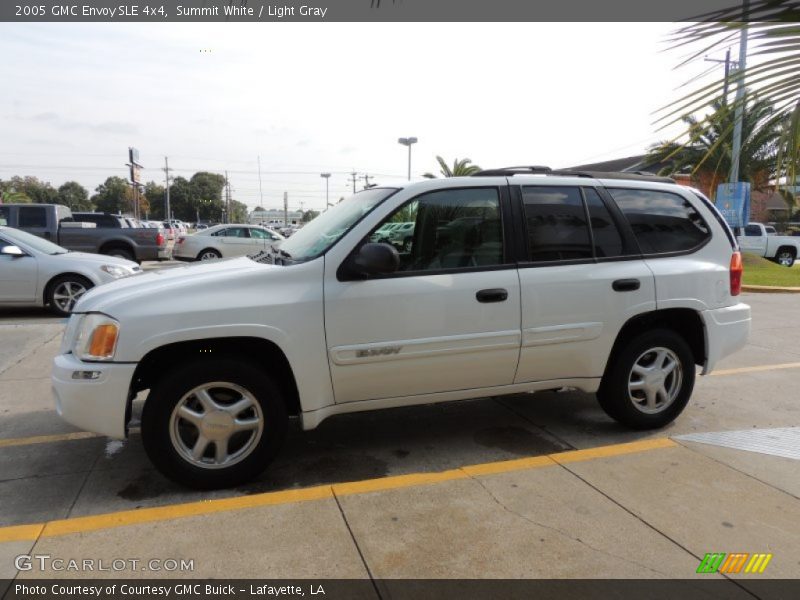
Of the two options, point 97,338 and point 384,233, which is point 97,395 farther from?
point 384,233

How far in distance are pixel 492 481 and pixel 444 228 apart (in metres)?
1.56

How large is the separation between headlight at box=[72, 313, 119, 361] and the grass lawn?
14.8 metres

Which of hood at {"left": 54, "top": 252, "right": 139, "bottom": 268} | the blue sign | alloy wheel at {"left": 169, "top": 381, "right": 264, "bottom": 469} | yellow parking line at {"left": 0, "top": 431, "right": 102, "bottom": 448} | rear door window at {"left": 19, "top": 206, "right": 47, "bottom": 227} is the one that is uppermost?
the blue sign

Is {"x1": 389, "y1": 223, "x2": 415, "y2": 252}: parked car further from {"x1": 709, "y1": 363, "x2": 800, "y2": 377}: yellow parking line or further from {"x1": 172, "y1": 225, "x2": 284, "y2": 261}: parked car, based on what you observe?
{"x1": 172, "y1": 225, "x2": 284, "y2": 261}: parked car

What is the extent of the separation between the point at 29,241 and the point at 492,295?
822 cm

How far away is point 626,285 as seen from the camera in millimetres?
3852

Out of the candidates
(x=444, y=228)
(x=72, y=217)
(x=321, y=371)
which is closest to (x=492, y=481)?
(x=321, y=371)

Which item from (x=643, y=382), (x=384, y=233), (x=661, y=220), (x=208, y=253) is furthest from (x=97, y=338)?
(x=208, y=253)

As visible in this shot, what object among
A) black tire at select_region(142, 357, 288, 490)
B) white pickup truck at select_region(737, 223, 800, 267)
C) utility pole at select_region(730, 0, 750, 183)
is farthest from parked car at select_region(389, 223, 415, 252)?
white pickup truck at select_region(737, 223, 800, 267)

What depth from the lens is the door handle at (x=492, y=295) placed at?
353cm

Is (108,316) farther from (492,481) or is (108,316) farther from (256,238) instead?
(256,238)

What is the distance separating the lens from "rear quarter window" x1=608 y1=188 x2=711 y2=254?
13.4 feet
